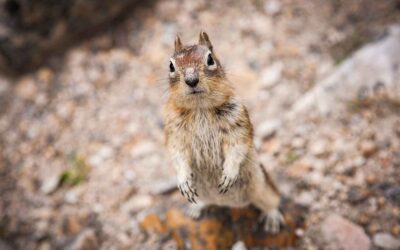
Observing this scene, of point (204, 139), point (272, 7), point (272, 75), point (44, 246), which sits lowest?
point (44, 246)

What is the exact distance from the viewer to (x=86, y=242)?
468cm

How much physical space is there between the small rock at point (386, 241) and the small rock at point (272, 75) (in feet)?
7.27

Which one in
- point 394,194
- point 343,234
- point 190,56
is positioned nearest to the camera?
point 190,56

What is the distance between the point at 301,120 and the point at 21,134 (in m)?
3.46

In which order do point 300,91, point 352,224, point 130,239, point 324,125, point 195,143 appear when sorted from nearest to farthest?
point 195,143, point 352,224, point 130,239, point 324,125, point 300,91

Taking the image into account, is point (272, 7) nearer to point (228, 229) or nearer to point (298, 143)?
point (298, 143)

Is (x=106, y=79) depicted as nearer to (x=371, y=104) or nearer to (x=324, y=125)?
(x=324, y=125)

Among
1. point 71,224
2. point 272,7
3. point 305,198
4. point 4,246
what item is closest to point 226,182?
point 305,198

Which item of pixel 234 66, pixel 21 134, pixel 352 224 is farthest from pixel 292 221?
pixel 21 134

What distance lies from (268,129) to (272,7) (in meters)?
1.96

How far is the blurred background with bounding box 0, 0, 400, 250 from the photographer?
4.72 m

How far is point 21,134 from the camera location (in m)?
5.76

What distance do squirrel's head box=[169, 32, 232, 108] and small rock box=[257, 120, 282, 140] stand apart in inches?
65.5

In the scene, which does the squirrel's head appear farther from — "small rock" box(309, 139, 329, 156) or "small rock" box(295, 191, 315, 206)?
"small rock" box(309, 139, 329, 156)
